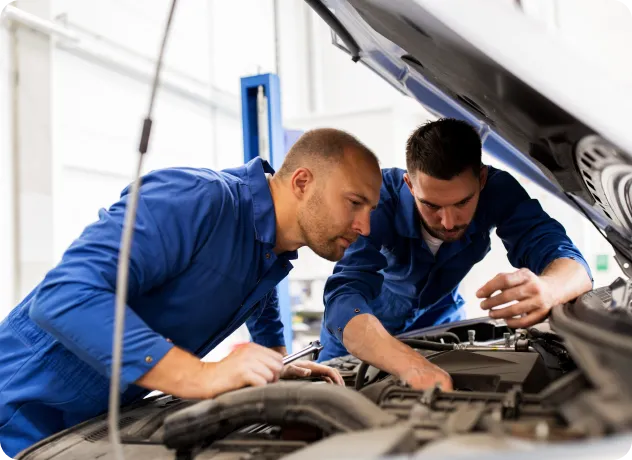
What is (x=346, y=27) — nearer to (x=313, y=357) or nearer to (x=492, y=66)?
(x=492, y=66)

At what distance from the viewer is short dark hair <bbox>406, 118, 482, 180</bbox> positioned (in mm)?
1461

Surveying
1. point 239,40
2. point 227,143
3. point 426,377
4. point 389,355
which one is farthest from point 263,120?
point 239,40

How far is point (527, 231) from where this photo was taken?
5.31 ft

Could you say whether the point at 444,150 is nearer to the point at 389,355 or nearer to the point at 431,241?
the point at 431,241

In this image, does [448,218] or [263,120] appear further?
[263,120]

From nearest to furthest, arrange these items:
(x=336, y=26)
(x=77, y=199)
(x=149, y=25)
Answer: (x=336, y=26) < (x=77, y=199) < (x=149, y=25)

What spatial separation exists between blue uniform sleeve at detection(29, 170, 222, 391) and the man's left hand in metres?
0.64

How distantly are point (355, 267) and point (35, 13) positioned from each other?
98.1 inches

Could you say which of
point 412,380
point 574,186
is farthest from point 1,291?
point 574,186

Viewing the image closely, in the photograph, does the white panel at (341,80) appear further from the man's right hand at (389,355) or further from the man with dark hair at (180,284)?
the man's right hand at (389,355)

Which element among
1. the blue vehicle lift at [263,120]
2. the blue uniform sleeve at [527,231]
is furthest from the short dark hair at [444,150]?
the blue vehicle lift at [263,120]

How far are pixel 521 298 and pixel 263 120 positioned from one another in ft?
6.09

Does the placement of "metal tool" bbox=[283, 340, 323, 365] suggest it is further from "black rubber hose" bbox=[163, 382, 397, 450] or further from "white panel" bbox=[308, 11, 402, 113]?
"white panel" bbox=[308, 11, 402, 113]

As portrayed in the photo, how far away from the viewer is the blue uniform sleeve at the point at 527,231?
1507 mm
